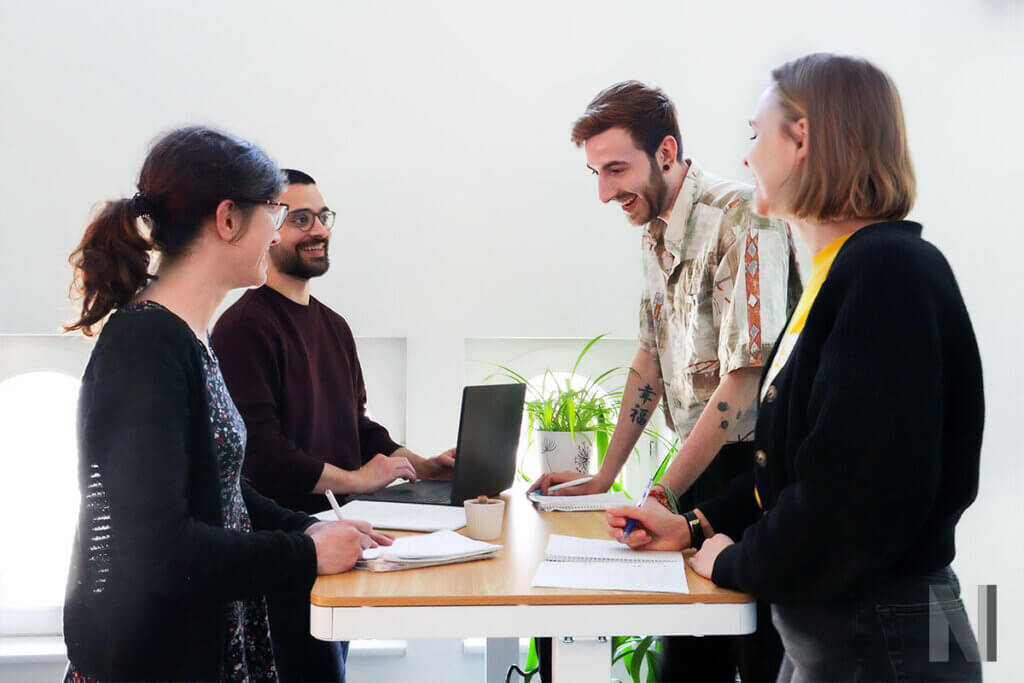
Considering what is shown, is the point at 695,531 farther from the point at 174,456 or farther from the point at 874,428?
the point at 174,456

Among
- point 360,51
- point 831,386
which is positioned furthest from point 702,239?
point 360,51

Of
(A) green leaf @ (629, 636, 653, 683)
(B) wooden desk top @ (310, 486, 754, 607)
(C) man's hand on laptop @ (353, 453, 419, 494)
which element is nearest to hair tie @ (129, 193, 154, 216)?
(B) wooden desk top @ (310, 486, 754, 607)

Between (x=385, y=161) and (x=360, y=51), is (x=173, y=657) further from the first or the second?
Answer: (x=360, y=51)

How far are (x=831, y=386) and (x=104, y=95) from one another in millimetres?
2838

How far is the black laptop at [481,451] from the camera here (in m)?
2.07

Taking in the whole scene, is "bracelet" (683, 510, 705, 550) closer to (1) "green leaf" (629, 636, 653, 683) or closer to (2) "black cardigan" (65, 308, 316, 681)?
(2) "black cardigan" (65, 308, 316, 681)

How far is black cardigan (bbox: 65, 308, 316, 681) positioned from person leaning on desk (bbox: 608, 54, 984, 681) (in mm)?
746

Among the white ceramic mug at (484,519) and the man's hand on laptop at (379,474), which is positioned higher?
the white ceramic mug at (484,519)

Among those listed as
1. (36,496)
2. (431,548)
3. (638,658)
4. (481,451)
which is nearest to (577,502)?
(481,451)

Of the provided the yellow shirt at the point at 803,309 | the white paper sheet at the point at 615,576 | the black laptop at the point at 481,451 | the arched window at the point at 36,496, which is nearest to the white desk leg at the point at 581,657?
the white paper sheet at the point at 615,576

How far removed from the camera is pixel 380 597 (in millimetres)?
1350

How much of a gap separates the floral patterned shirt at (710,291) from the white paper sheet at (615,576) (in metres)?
0.45

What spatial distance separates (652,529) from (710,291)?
0.66 meters

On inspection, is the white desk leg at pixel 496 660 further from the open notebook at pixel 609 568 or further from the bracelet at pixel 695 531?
the bracelet at pixel 695 531
